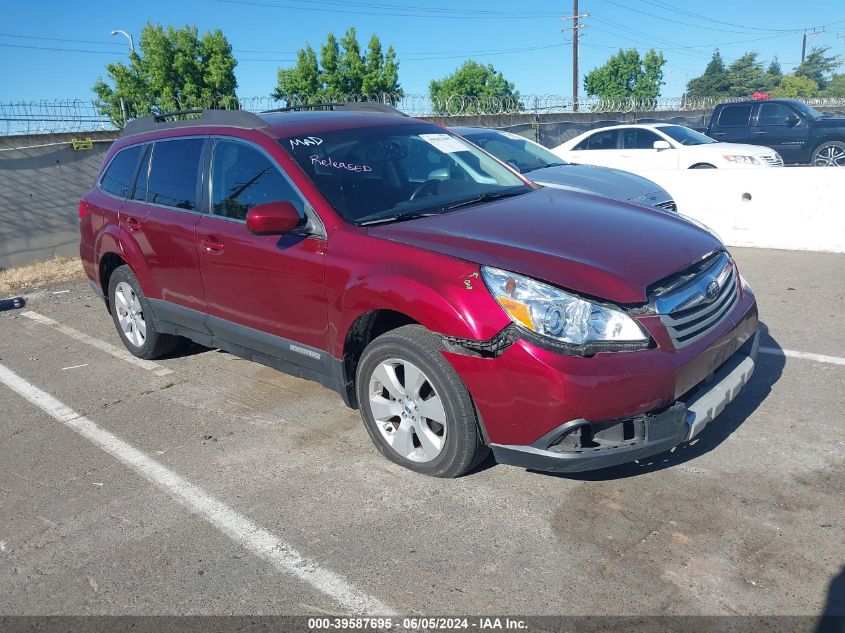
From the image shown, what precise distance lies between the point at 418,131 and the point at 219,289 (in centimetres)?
167

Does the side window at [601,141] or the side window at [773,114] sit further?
the side window at [773,114]

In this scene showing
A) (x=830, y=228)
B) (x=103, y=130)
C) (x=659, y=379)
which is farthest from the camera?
(x=103, y=130)

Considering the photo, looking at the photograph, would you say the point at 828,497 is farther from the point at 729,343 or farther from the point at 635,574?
the point at 635,574

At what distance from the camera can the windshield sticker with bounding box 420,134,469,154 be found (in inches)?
191

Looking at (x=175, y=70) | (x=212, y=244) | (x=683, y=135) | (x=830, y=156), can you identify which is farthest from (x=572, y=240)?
(x=175, y=70)

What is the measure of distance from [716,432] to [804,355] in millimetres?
1610

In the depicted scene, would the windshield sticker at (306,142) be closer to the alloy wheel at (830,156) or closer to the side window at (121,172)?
the side window at (121,172)

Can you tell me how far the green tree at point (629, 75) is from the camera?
8912cm

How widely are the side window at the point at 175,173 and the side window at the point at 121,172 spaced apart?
0.35 metres

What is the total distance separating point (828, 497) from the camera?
336cm

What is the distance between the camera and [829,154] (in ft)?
50.1

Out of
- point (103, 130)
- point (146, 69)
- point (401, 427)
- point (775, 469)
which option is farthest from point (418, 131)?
point (146, 69)

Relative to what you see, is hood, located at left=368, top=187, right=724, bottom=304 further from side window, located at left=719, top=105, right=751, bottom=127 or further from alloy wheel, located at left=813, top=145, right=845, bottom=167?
side window, located at left=719, top=105, right=751, bottom=127

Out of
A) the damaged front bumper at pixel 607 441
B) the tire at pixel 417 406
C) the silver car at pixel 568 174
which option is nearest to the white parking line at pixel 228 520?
the tire at pixel 417 406
